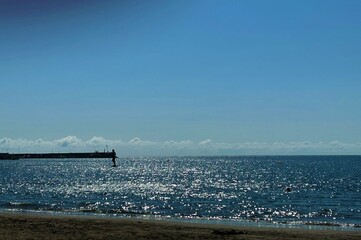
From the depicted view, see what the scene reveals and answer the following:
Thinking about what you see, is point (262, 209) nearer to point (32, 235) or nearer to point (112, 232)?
point (112, 232)

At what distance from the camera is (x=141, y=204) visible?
51.5 metres

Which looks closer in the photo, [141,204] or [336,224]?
[336,224]

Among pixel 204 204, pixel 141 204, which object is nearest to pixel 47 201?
pixel 141 204

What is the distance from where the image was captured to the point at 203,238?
80.2ft

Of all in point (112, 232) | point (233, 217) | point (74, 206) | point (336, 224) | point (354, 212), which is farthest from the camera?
point (74, 206)

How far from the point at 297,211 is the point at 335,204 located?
30.4 ft

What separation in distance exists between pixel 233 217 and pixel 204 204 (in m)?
10.9

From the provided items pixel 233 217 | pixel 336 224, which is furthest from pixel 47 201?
pixel 336 224

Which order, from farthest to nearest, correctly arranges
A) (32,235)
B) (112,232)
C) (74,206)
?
(74,206)
(112,232)
(32,235)

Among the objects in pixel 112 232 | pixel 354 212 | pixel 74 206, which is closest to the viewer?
pixel 112 232

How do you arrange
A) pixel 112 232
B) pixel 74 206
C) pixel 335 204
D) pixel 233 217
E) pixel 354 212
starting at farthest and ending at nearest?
pixel 335 204, pixel 74 206, pixel 354 212, pixel 233 217, pixel 112 232

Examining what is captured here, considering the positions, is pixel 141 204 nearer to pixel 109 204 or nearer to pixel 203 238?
pixel 109 204

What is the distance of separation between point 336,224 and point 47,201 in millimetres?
31809

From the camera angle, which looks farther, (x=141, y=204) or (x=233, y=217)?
(x=141, y=204)
